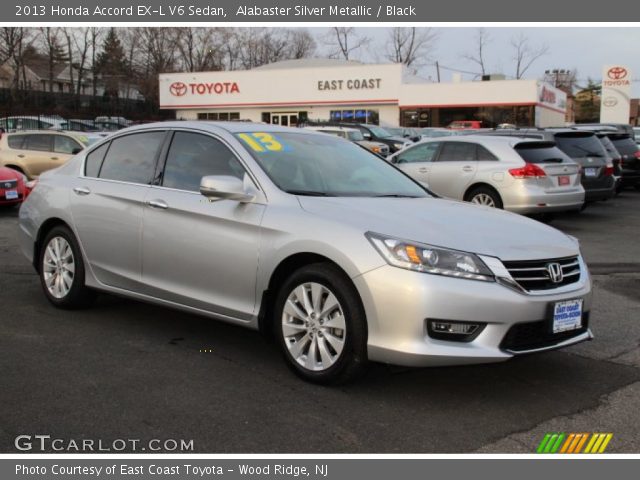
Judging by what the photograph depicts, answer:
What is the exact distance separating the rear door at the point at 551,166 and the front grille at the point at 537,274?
7.42m

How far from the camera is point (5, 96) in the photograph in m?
48.7

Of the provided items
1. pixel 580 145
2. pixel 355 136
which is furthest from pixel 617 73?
pixel 580 145

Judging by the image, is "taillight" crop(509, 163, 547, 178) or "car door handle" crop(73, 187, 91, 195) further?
"taillight" crop(509, 163, 547, 178)

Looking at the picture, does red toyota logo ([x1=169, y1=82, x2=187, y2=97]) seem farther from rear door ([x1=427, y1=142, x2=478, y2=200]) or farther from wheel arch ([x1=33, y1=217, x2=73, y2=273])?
wheel arch ([x1=33, y1=217, x2=73, y2=273])

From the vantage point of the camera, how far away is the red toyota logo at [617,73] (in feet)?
145

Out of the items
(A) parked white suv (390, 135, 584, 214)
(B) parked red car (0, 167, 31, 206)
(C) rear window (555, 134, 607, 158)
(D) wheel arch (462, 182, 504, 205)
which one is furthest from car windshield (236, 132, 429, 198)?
(B) parked red car (0, 167, 31, 206)

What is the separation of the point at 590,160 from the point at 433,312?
1097cm

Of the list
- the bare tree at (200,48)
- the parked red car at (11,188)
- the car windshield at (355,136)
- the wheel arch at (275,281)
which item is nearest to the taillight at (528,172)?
the wheel arch at (275,281)

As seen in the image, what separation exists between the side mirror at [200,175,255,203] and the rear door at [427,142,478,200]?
7917 mm

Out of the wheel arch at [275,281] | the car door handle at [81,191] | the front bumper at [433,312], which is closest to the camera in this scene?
the front bumper at [433,312]

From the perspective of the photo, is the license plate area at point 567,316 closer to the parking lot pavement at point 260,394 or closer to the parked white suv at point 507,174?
the parking lot pavement at point 260,394

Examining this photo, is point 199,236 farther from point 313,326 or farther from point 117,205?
point 313,326

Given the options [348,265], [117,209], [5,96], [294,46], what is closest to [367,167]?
[348,265]

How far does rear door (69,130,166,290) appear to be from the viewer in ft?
18.1
